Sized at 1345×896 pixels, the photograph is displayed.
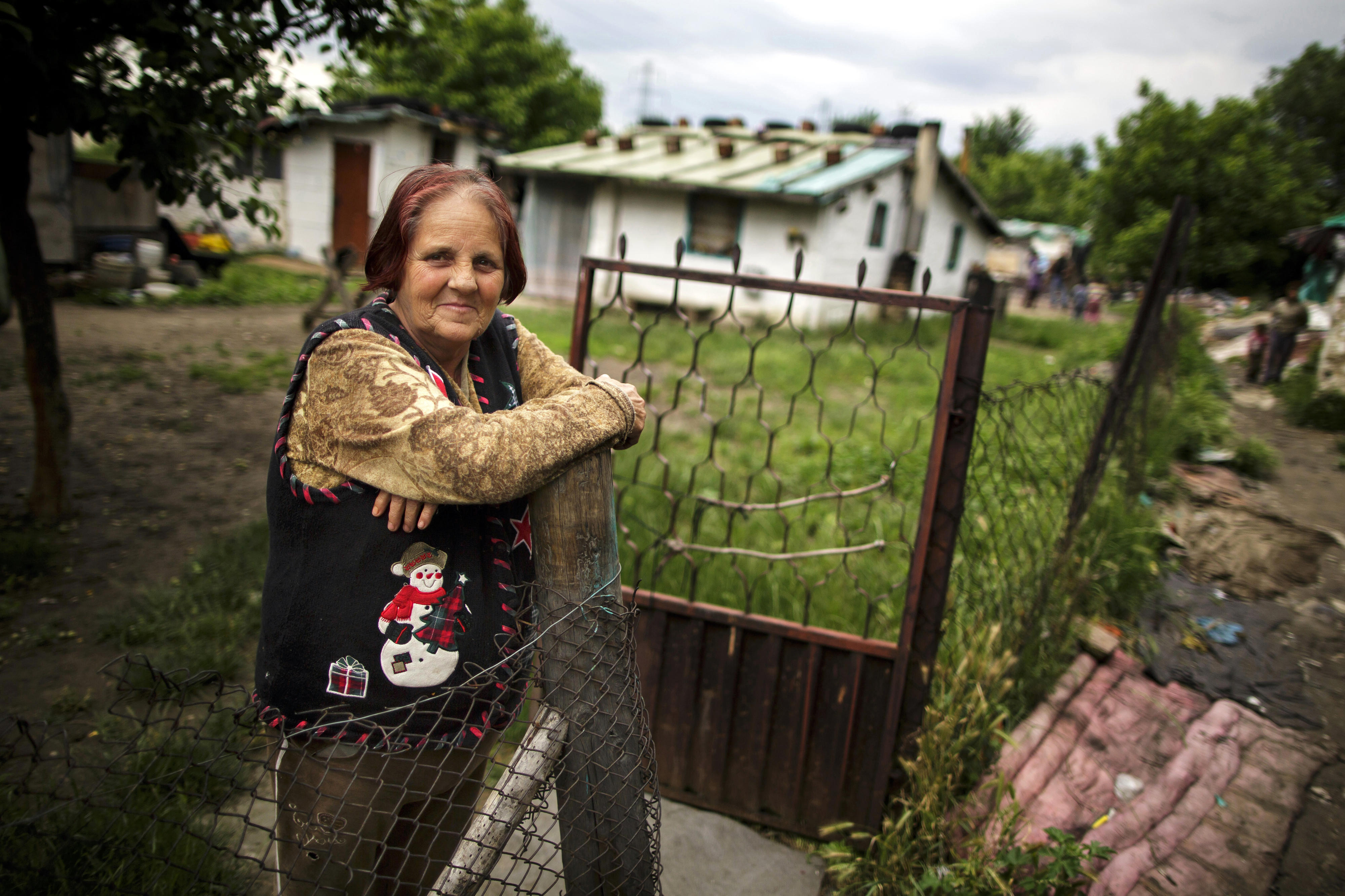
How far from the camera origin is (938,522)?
2.51 m

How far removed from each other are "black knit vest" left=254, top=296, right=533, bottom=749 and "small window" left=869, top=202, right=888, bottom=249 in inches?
609

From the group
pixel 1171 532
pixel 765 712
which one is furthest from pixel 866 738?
pixel 1171 532

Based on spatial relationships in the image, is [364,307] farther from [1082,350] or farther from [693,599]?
[1082,350]

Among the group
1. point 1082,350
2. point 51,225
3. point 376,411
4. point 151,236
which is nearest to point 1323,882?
point 376,411

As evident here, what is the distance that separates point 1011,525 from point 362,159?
1596 centimetres

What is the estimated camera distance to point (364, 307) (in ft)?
4.29

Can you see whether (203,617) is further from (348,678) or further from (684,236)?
(684,236)

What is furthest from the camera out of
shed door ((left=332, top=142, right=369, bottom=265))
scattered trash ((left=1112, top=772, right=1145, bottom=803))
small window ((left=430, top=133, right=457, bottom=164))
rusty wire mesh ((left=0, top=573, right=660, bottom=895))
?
small window ((left=430, top=133, right=457, bottom=164))

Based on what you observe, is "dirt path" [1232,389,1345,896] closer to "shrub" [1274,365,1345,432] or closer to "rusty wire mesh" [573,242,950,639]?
"shrub" [1274,365,1345,432]

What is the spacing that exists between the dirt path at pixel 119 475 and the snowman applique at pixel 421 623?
7.74 feet

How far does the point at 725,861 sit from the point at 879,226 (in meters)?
15.0

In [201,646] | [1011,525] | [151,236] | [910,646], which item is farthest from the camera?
→ [151,236]

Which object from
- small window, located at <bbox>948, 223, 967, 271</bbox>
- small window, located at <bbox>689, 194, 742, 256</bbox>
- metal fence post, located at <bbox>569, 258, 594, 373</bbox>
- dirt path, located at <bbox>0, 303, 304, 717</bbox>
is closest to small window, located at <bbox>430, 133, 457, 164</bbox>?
small window, located at <bbox>689, 194, 742, 256</bbox>

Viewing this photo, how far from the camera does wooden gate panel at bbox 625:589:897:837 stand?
2.72 m
